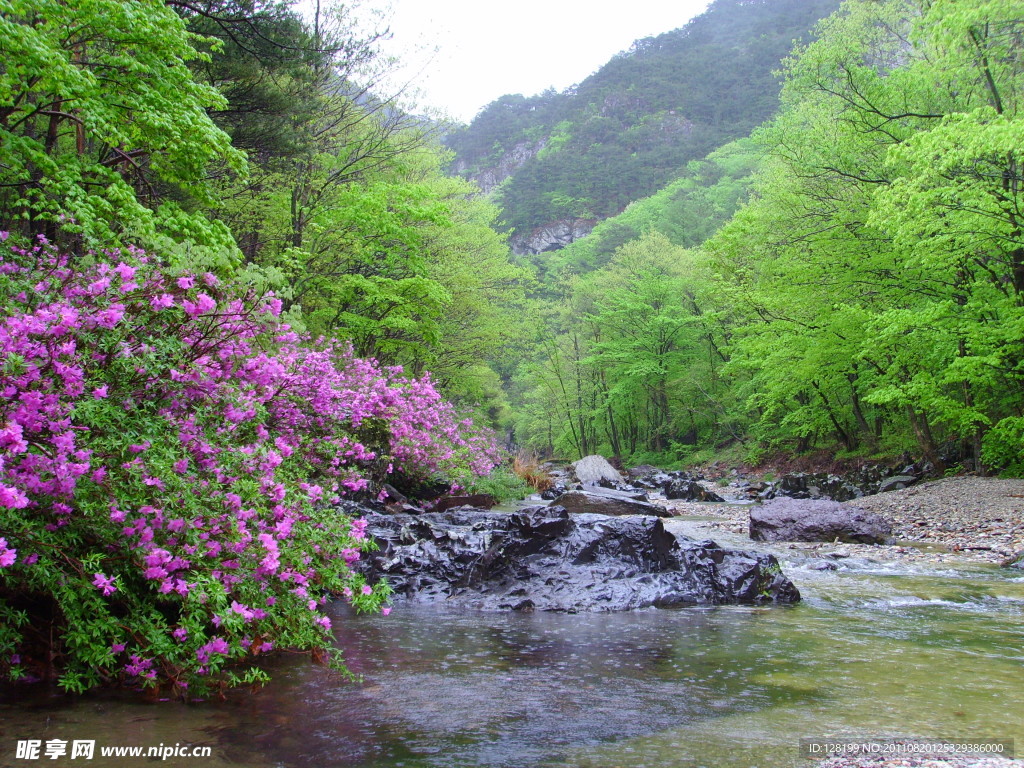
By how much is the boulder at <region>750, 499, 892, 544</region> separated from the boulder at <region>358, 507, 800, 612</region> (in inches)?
124

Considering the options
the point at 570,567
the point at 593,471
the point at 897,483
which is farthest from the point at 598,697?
the point at 593,471

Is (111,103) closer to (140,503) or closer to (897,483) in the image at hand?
(140,503)

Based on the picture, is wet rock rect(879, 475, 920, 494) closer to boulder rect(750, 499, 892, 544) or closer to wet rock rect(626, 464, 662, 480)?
boulder rect(750, 499, 892, 544)

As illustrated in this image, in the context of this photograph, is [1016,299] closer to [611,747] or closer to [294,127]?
[611,747]

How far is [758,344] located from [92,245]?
15.7 m

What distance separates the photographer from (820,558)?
8.16 m

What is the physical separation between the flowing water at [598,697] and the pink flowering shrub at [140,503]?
0.30 m

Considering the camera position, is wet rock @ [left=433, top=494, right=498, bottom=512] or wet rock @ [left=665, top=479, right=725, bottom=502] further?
wet rock @ [left=665, top=479, right=725, bottom=502]

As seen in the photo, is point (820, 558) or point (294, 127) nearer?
point (820, 558)

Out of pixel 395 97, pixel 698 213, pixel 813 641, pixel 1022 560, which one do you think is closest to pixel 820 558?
pixel 1022 560

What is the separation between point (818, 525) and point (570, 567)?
16.9 feet

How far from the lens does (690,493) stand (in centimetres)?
1830

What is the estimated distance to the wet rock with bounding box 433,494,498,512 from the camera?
11754mm

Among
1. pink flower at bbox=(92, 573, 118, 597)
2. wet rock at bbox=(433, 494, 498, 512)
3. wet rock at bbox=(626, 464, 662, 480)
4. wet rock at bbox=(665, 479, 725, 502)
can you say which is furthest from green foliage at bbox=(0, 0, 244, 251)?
wet rock at bbox=(626, 464, 662, 480)
